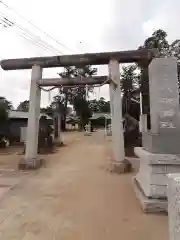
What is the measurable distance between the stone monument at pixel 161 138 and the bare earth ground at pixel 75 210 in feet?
1.27

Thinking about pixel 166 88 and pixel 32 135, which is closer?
pixel 166 88

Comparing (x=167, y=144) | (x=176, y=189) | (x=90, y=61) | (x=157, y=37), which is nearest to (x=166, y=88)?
(x=167, y=144)

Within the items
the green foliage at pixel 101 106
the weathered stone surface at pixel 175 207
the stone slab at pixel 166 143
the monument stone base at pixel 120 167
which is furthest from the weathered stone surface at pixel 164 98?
the green foliage at pixel 101 106

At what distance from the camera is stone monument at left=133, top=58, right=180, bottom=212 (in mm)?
5453

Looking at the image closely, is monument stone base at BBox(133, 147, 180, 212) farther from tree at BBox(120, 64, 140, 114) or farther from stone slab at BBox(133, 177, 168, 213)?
tree at BBox(120, 64, 140, 114)

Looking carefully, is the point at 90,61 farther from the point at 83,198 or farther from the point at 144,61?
the point at 83,198

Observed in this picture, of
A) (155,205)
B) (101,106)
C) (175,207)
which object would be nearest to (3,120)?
(155,205)

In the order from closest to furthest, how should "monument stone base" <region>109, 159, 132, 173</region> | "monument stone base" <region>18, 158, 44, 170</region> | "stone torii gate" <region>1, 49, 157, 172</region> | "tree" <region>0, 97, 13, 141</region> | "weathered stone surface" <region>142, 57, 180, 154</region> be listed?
"weathered stone surface" <region>142, 57, 180, 154</region> → "monument stone base" <region>109, 159, 132, 173</region> → "stone torii gate" <region>1, 49, 157, 172</region> → "monument stone base" <region>18, 158, 44, 170</region> → "tree" <region>0, 97, 13, 141</region>

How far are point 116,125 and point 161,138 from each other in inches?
194

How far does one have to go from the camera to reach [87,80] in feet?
36.2

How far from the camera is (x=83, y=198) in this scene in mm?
6688

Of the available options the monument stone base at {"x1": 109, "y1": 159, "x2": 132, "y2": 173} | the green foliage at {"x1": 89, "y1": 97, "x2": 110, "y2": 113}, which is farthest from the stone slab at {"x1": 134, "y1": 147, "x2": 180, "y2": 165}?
the green foliage at {"x1": 89, "y1": 97, "x2": 110, "y2": 113}

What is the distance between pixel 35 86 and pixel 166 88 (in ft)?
20.6

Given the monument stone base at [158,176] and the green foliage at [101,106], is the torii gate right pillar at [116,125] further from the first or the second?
the green foliage at [101,106]
